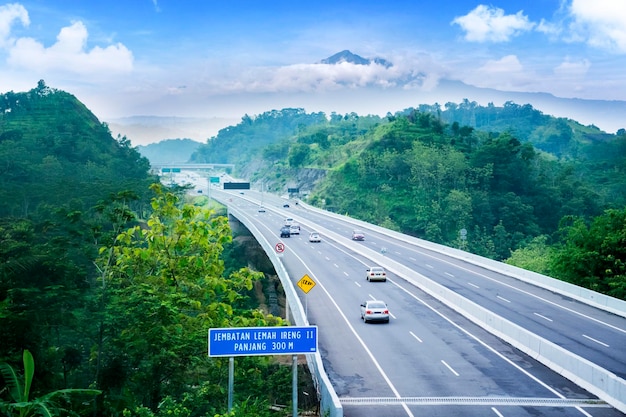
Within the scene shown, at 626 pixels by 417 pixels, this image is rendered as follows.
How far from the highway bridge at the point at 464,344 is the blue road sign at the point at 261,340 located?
2307 millimetres

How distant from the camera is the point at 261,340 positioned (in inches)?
635

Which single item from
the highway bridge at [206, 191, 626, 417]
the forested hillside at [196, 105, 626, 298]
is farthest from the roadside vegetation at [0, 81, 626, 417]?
the highway bridge at [206, 191, 626, 417]

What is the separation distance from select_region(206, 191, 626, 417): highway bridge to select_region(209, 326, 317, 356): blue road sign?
231 cm

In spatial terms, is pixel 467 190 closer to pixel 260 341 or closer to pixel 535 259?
pixel 535 259

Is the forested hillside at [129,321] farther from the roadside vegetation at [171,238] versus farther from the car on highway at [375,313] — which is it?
the car on highway at [375,313]

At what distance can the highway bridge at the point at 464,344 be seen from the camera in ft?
65.3

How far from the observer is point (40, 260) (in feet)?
63.2

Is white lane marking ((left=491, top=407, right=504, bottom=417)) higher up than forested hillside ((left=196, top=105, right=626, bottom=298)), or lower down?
lower down

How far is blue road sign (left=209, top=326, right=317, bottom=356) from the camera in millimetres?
16094

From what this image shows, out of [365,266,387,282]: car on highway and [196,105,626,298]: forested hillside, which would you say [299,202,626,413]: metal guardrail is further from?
[196,105,626,298]: forested hillside

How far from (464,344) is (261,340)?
45.8 ft

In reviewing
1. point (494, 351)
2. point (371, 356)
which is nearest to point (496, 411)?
point (371, 356)

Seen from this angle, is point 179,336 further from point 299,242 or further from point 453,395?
point 299,242

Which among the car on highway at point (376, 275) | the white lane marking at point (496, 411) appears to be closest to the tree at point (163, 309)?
the white lane marking at point (496, 411)
